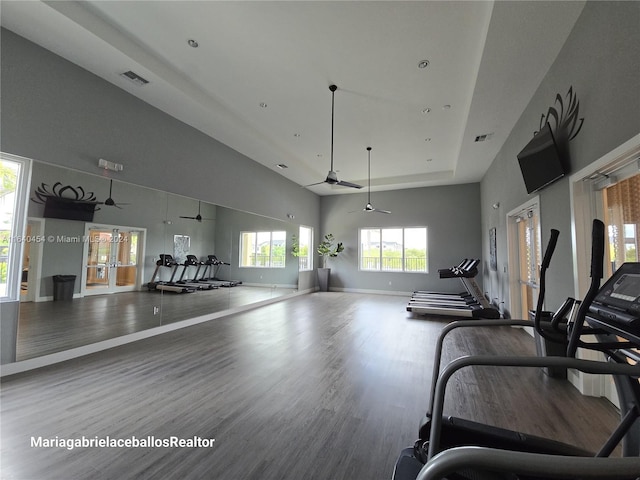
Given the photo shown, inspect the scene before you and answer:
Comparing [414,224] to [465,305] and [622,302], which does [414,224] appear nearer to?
[465,305]

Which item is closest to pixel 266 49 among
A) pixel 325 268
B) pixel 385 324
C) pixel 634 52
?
pixel 634 52

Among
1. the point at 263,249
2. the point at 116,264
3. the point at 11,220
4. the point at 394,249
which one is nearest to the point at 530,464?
the point at 11,220

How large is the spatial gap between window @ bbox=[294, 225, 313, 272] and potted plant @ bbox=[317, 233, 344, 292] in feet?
1.20

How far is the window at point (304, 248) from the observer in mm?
8914

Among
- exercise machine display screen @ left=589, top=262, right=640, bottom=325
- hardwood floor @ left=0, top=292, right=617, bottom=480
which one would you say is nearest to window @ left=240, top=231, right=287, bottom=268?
hardwood floor @ left=0, top=292, right=617, bottom=480

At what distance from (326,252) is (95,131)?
708cm

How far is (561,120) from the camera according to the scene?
2.91 metres

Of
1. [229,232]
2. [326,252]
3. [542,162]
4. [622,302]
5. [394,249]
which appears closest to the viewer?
[622,302]

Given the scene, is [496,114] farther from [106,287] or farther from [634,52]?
[106,287]

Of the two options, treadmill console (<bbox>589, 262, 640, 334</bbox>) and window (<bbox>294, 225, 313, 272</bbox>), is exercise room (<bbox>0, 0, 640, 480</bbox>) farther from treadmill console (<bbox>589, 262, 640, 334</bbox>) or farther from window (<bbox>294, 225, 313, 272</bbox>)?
window (<bbox>294, 225, 313, 272</bbox>)

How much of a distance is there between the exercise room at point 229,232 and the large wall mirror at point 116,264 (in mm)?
29

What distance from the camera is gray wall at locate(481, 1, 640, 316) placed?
1.89 metres

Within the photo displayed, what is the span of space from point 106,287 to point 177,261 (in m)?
1.15

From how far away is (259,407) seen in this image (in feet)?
7.77
